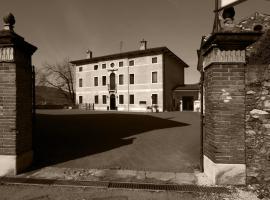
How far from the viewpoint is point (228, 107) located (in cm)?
419

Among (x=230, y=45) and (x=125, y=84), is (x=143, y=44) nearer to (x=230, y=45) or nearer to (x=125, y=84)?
(x=125, y=84)

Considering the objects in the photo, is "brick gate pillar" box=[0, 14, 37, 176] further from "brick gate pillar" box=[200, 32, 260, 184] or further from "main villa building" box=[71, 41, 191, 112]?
"main villa building" box=[71, 41, 191, 112]

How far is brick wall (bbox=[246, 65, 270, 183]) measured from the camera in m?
4.12

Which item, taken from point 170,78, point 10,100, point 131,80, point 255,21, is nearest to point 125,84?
point 131,80

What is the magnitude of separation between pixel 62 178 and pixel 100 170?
36.3 inches

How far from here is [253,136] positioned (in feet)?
13.6

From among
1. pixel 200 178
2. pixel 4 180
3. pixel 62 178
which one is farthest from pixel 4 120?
pixel 200 178

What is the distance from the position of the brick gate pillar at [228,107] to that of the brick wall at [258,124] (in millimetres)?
126

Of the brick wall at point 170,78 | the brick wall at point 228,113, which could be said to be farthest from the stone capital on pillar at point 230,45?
the brick wall at point 170,78

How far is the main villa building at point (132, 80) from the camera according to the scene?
95.2 ft

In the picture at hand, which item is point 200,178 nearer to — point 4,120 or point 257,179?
point 257,179

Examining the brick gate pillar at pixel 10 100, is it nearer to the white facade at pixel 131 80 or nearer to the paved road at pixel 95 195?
the paved road at pixel 95 195

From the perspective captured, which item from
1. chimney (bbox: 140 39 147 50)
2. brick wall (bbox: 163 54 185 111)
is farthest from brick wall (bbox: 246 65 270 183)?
chimney (bbox: 140 39 147 50)

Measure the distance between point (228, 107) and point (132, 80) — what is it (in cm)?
2770
